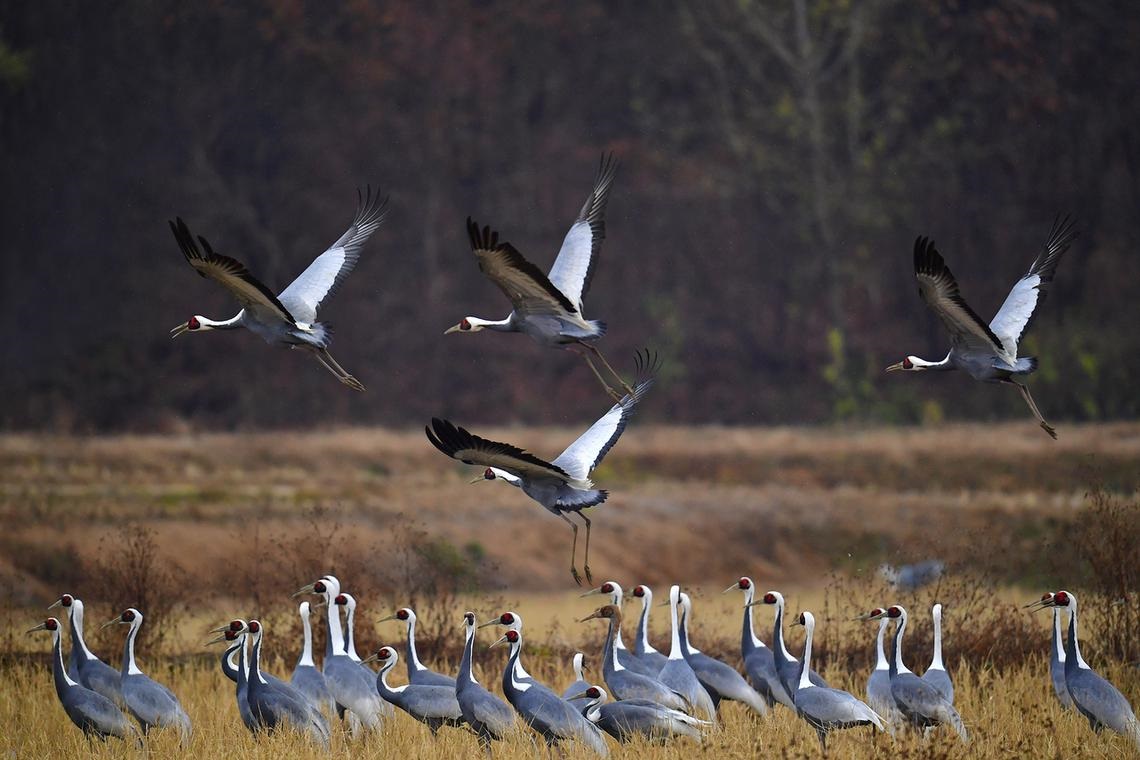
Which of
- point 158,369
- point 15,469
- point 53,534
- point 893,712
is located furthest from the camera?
point 158,369

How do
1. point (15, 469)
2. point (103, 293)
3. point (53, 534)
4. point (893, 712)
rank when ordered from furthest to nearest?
1. point (103, 293)
2. point (15, 469)
3. point (53, 534)
4. point (893, 712)

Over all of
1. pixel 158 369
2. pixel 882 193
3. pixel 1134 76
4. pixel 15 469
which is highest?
pixel 1134 76

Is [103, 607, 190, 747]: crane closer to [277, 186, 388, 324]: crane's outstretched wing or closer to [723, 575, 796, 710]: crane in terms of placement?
[277, 186, 388, 324]: crane's outstretched wing

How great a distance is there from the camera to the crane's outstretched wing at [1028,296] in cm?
1027

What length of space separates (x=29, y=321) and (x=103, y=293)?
1.90 metres

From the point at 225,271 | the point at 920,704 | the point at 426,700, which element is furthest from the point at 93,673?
the point at 920,704

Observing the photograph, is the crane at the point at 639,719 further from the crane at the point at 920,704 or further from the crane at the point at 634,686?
the crane at the point at 920,704

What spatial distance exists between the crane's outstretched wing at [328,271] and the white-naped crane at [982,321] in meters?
2.99

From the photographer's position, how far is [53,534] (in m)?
16.1

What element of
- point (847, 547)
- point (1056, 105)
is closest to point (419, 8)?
point (1056, 105)

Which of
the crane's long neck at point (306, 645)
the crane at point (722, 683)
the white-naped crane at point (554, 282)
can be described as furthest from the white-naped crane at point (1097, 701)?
the crane's long neck at point (306, 645)

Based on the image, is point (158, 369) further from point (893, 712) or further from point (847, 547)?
point (893, 712)

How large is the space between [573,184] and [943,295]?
76.8ft

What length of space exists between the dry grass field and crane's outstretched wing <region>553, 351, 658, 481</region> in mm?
1505
